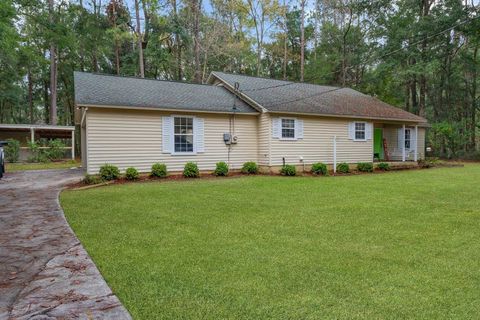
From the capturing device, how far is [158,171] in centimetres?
1159

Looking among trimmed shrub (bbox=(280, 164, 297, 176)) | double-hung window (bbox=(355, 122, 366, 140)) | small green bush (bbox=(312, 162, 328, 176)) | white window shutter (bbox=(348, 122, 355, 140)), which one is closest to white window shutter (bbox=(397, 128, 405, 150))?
double-hung window (bbox=(355, 122, 366, 140))

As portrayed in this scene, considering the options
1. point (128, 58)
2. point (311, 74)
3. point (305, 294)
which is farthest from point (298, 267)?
point (128, 58)

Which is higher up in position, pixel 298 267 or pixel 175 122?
pixel 175 122

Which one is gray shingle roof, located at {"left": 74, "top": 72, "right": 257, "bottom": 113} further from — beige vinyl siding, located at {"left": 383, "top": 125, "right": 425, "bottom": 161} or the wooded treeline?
beige vinyl siding, located at {"left": 383, "top": 125, "right": 425, "bottom": 161}

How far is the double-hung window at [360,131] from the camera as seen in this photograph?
1570 cm

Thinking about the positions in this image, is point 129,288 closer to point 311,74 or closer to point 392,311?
point 392,311

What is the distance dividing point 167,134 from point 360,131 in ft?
29.6

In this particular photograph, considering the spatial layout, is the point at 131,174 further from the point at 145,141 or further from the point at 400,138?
the point at 400,138

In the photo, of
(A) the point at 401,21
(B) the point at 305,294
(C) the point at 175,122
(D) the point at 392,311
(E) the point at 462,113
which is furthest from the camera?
(E) the point at 462,113

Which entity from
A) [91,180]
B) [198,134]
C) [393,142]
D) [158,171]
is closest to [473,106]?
[393,142]

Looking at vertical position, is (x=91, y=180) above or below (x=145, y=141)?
below

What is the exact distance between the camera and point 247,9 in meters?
26.3

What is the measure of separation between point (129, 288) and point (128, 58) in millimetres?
27952

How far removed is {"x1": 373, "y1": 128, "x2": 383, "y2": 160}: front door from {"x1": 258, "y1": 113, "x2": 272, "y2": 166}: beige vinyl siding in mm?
7424
